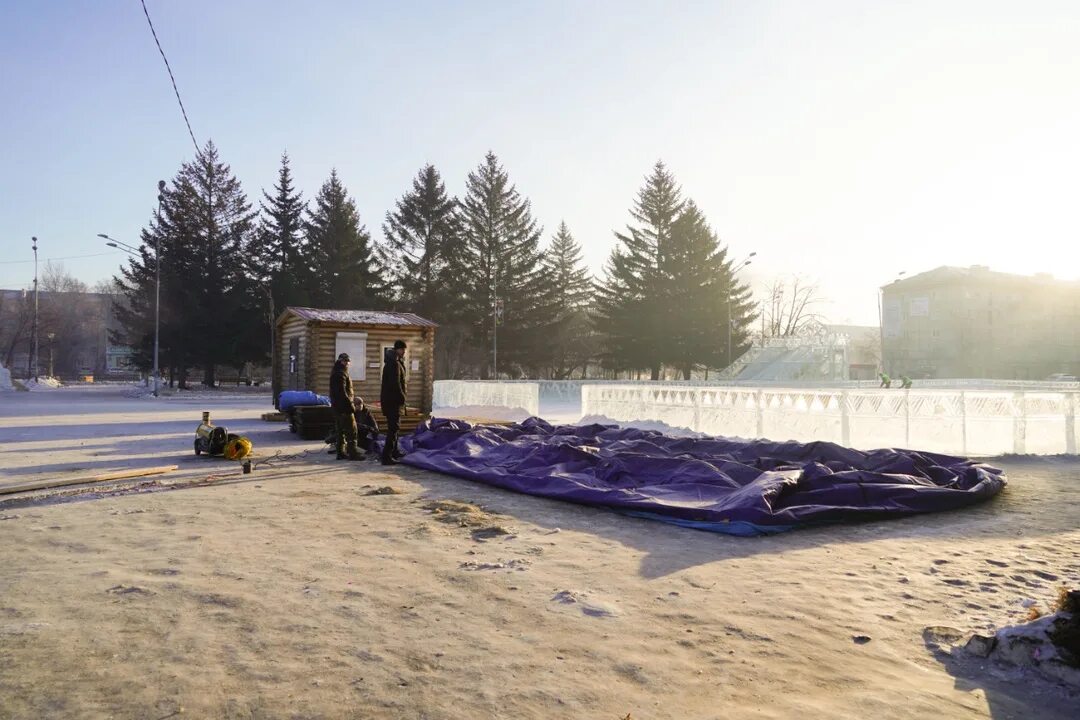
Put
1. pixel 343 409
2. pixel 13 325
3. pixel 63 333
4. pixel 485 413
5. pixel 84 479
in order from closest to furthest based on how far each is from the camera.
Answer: pixel 84 479
pixel 343 409
pixel 485 413
pixel 13 325
pixel 63 333

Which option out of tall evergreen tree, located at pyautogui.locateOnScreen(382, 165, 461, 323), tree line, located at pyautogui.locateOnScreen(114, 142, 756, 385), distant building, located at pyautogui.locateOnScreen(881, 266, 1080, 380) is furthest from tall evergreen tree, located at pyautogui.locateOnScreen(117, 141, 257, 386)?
distant building, located at pyautogui.locateOnScreen(881, 266, 1080, 380)

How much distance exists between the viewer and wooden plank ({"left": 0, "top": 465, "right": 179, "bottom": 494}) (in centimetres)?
821

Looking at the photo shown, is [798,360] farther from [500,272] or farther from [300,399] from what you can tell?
[300,399]

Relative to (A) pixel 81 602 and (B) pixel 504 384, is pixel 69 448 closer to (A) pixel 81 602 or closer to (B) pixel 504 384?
(A) pixel 81 602

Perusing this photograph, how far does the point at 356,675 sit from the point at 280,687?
34 cm

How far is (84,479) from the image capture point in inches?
345

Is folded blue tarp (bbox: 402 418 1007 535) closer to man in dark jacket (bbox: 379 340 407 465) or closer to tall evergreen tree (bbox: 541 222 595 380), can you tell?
man in dark jacket (bbox: 379 340 407 465)

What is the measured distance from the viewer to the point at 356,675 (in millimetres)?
3238

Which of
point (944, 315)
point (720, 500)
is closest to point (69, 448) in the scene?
point (720, 500)

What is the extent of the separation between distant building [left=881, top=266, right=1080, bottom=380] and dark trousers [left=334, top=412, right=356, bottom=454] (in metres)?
60.7

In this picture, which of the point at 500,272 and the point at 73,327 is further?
the point at 73,327

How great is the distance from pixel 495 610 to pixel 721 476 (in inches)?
176

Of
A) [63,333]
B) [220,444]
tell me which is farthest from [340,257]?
[63,333]

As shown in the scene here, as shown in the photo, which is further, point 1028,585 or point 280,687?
point 1028,585
